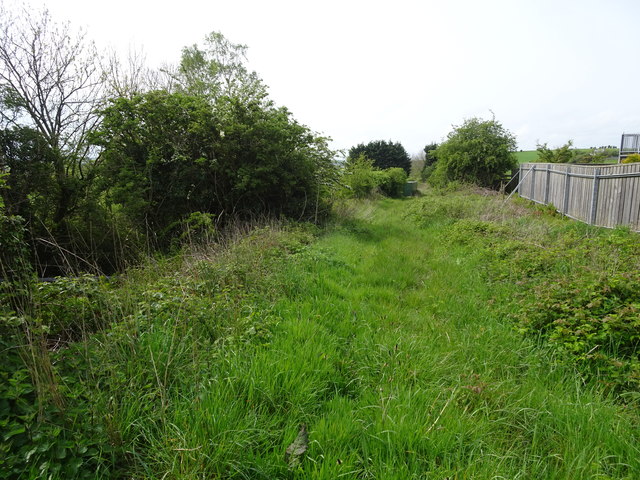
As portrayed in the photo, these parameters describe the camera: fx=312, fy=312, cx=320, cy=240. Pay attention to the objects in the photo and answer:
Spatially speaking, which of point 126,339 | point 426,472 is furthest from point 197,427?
point 426,472

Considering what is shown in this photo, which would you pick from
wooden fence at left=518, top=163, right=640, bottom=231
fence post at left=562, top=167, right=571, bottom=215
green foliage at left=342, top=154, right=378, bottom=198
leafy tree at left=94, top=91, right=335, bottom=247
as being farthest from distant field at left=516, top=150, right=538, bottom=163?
leafy tree at left=94, top=91, right=335, bottom=247

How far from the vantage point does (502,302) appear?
4.31 meters

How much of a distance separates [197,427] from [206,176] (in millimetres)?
9915

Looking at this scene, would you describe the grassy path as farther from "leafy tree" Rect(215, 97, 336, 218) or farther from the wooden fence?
"leafy tree" Rect(215, 97, 336, 218)

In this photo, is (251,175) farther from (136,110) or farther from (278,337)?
(278,337)

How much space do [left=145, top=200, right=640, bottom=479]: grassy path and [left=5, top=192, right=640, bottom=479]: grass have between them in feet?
0.04

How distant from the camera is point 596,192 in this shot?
9086mm

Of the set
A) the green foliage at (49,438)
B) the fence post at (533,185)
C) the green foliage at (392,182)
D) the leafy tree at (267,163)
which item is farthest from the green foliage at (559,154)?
the green foliage at (49,438)

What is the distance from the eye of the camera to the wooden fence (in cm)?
781

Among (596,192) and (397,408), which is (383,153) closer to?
(596,192)

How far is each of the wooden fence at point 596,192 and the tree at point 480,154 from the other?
743cm

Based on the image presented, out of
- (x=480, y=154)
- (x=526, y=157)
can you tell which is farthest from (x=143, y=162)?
(x=526, y=157)

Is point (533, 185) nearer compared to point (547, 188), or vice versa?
point (547, 188)

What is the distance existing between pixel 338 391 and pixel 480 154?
21782mm
